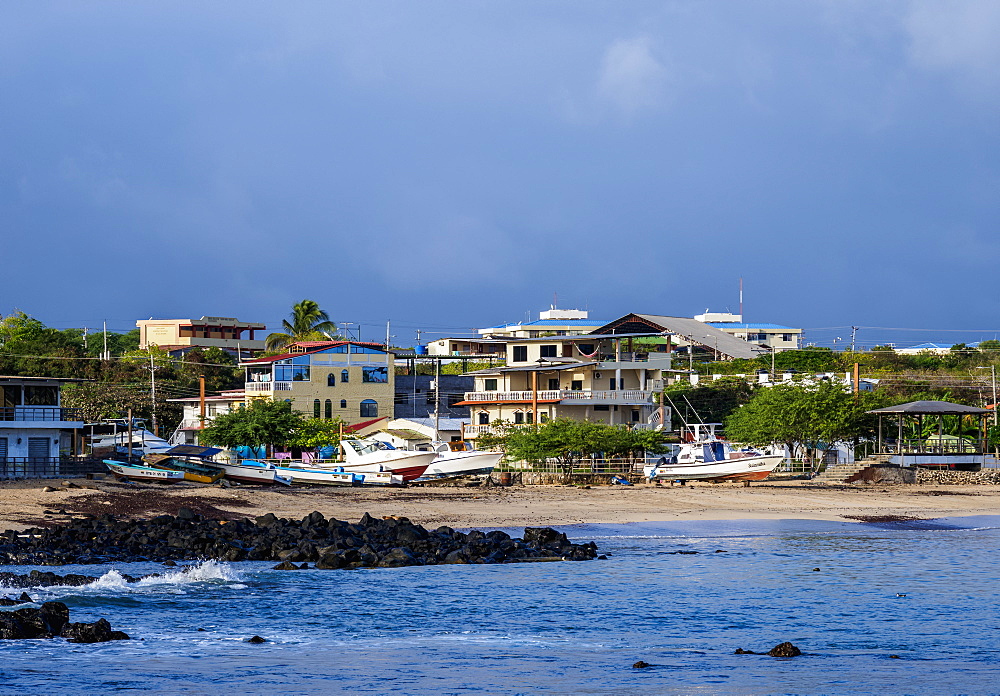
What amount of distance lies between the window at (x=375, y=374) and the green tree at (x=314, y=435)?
31.0ft

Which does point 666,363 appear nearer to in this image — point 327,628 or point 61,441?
point 61,441

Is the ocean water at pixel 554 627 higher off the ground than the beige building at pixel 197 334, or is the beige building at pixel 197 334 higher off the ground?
the beige building at pixel 197 334

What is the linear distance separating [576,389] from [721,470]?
16554 mm

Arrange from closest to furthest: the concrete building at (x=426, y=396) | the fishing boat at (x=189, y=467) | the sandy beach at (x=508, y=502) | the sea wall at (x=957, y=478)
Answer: the sandy beach at (x=508, y=502), the fishing boat at (x=189, y=467), the sea wall at (x=957, y=478), the concrete building at (x=426, y=396)

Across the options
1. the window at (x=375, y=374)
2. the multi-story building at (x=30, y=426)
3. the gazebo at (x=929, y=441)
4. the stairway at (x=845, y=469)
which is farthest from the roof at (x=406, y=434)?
Answer: the gazebo at (x=929, y=441)

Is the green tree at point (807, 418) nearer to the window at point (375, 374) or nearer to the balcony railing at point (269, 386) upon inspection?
the window at point (375, 374)

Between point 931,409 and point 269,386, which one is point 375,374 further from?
point 931,409

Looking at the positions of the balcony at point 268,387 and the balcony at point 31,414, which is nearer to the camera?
the balcony at point 31,414

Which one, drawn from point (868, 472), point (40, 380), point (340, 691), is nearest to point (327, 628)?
point (340, 691)

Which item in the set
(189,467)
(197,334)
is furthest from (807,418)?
(197,334)

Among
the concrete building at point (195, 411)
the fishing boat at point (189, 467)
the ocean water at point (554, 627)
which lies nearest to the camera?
the ocean water at point (554, 627)

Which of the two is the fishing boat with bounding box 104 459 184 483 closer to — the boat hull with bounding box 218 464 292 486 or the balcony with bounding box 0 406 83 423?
the boat hull with bounding box 218 464 292 486

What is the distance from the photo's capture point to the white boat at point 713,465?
189 feet

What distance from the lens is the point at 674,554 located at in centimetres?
3247
